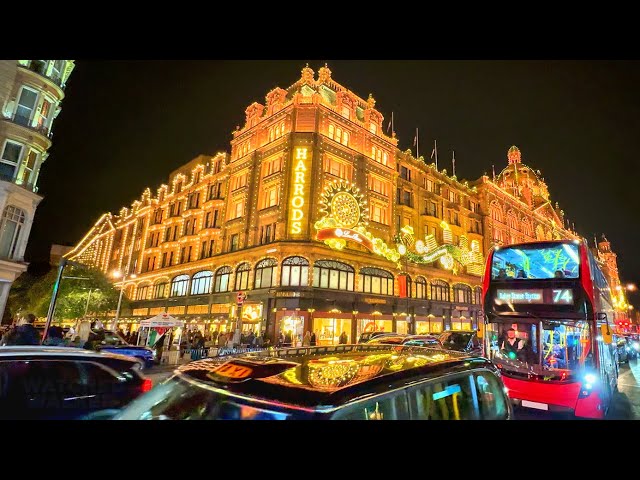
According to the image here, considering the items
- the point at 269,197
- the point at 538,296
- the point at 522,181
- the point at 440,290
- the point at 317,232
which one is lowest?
the point at 538,296

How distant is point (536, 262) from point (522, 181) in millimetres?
65207

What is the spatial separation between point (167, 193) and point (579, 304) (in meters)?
50.8

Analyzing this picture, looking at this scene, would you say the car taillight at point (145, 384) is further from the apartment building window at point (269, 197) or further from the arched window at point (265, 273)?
the apartment building window at point (269, 197)

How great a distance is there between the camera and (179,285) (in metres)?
40.2

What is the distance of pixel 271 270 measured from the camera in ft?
97.0

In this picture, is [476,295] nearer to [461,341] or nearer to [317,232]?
[317,232]

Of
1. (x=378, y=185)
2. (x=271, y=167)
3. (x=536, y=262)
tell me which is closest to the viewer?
(x=536, y=262)

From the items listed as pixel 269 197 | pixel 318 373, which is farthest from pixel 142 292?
pixel 318 373

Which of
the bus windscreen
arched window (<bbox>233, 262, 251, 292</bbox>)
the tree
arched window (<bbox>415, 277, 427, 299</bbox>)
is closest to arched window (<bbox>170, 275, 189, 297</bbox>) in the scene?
the tree

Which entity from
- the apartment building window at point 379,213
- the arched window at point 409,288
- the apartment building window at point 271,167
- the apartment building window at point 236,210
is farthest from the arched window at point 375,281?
the apartment building window at point 236,210

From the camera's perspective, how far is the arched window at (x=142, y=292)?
1797 inches

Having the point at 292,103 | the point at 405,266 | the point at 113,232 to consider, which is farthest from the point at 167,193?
the point at 405,266

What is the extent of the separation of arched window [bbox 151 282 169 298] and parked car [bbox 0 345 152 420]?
39.9 m

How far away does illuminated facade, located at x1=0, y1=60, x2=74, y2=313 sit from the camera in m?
21.5
